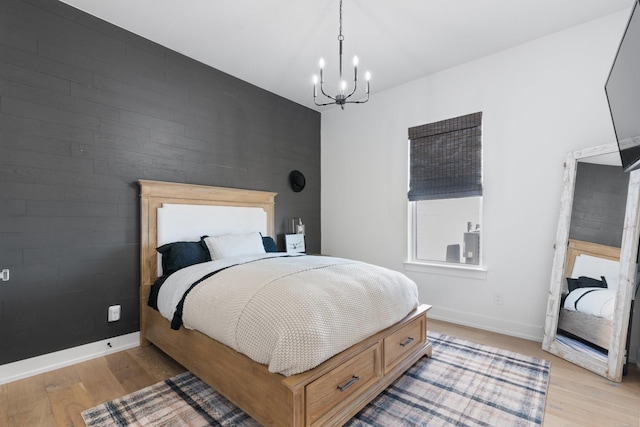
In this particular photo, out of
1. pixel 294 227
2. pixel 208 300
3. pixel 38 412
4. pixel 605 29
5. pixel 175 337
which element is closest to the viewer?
pixel 38 412

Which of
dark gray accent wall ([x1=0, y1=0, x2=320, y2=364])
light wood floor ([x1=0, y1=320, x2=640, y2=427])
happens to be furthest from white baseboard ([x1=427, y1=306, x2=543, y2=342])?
dark gray accent wall ([x1=0, y1=0, x2=320, y2=364])

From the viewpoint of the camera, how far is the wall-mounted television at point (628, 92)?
4.53 feet

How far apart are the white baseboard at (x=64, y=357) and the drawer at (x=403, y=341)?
7.20 feet

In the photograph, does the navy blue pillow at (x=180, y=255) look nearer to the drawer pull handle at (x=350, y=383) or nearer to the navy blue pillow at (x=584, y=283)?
the drawer pull handle at (x=350, y=383)

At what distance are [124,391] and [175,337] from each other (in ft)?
1.36

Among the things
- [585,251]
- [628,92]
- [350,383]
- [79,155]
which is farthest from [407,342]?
[79,155]

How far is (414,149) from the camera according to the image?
3648 millimetres

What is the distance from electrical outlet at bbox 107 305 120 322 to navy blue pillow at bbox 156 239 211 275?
44cm

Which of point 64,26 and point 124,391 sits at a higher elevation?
point 64,26

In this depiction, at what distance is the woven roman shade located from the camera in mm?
3209

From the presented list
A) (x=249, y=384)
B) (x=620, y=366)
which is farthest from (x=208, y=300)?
(x=620, y=366)

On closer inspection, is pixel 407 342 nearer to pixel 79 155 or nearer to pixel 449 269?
pixel 449 269

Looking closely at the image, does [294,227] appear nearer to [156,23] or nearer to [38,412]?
[156,23]

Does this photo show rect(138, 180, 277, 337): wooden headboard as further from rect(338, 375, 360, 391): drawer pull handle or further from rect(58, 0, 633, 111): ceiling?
rect(338, 375, 360, 391): drawer pull handle
